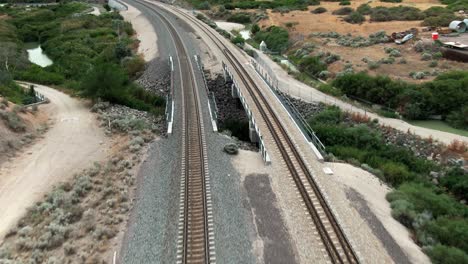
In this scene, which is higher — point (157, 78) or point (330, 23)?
point (330, 23)

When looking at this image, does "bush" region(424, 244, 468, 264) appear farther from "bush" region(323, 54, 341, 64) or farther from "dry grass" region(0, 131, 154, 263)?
"bush" region(323, 54, 341, 64)

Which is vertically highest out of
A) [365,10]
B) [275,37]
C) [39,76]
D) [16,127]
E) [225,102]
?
[365,10]

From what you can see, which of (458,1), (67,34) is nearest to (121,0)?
(67,34)

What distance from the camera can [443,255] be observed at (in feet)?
59.7

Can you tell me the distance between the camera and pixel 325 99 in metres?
42.1

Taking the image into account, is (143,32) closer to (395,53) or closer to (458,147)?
(395,53)

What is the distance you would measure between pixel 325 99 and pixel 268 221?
2411 centimetres

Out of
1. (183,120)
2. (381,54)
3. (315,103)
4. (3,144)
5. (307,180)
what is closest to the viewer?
(307,180)

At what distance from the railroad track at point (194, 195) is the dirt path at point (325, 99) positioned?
1167cm

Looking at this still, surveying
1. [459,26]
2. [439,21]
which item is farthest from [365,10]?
[459,26]

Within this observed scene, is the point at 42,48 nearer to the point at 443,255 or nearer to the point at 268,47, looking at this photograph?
the point at 268,47

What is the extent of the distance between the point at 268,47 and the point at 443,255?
58487mm

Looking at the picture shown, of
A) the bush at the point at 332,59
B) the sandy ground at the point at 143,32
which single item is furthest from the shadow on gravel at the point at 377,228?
the sandy ground at the point at 143,32

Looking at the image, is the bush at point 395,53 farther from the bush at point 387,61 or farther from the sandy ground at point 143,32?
the sandy ground at point 143,32
